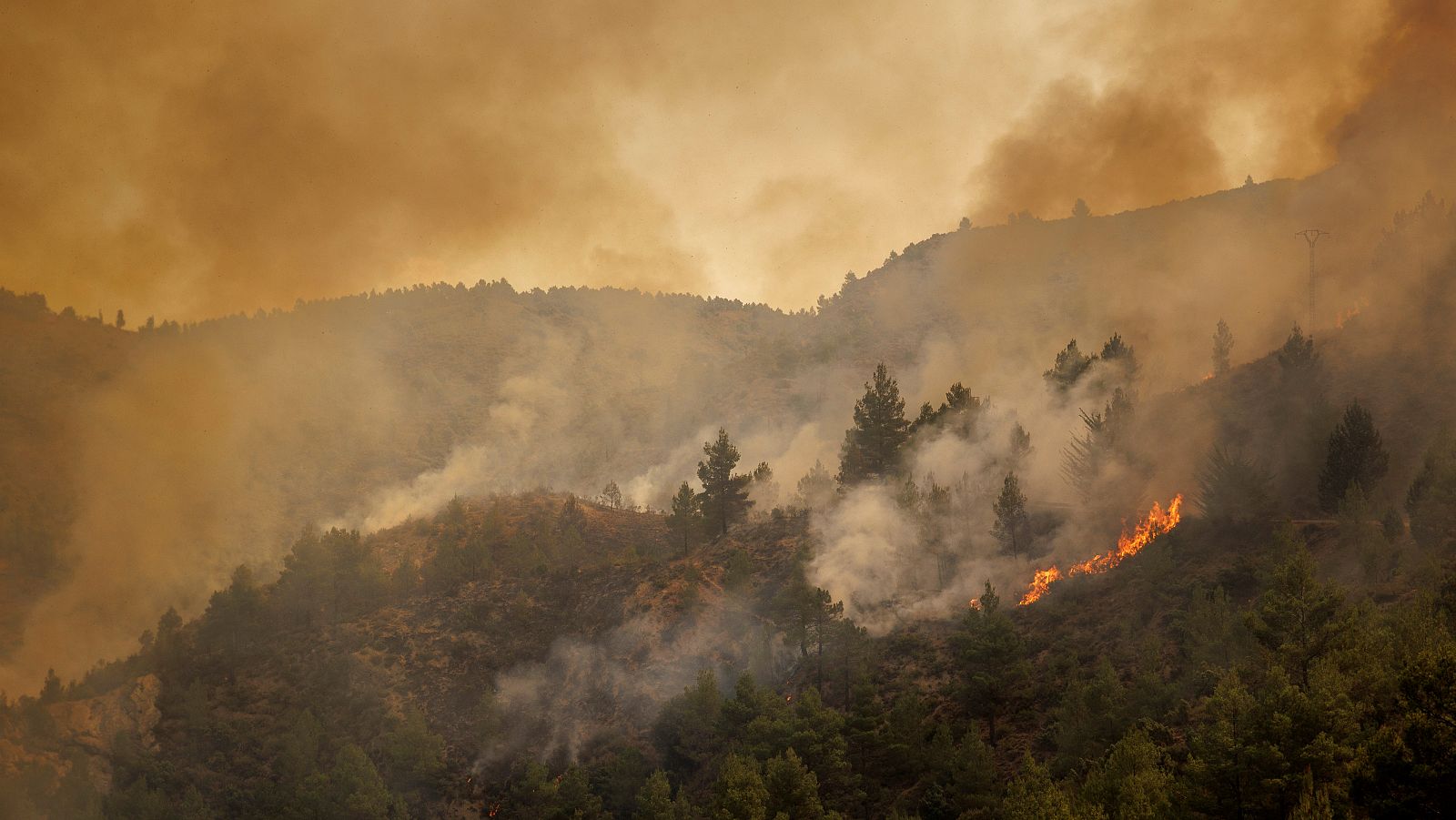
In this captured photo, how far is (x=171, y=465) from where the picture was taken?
463 ft

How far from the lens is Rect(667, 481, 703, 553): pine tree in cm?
9031

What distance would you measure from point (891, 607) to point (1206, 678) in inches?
1208

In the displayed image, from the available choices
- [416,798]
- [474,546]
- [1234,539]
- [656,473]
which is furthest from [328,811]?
[656,473]

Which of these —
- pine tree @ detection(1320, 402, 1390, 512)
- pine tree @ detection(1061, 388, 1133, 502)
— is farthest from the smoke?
pine tree @ detection(1320, 402, 1390, 512)

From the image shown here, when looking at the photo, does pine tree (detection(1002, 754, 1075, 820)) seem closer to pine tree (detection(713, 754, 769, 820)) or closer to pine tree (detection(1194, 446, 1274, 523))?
pine tree (detection(713, 754, 769, 820))

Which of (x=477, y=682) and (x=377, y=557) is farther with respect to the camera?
(x=377, y=557)

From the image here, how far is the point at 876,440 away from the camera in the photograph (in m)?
89.4

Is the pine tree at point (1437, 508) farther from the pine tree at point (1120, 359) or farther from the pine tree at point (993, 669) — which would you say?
the pine tree at point (1120, 359)

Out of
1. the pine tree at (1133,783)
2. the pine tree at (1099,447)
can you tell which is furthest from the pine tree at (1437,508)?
the pine tree at (1099,447)

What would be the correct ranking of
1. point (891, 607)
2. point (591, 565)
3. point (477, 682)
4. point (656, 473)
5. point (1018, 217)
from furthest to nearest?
1. point (1018, 217)
2. point (656, 473)
3. point (591, 565)
4. point (477, 682)
5. point (891, 607)

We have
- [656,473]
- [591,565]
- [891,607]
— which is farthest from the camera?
[656,473]

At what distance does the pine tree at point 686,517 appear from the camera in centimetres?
9031

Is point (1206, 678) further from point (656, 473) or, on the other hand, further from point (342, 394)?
point (342, 394)

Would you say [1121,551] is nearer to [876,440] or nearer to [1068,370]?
[1068,370]
